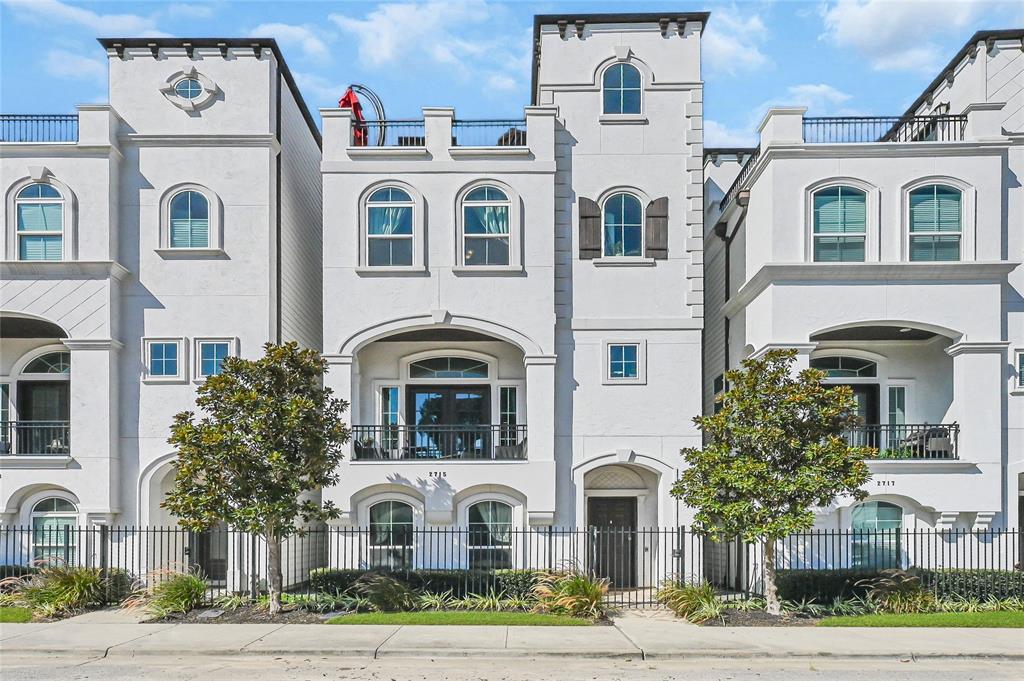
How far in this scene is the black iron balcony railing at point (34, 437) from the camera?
2161 cm

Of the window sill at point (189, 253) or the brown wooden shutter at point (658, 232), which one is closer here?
the window sill at point (189, 253)

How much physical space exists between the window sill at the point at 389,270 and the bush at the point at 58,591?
8.42 m

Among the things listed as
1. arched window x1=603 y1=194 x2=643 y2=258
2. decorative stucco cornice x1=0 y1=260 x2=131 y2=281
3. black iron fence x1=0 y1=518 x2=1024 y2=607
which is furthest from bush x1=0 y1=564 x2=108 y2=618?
arched window x1=603 y1=194 x2=643 y2=258

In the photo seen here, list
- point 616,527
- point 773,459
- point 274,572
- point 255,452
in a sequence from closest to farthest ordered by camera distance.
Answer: point 255,452, point 773,459, point 274,572, point 616,527

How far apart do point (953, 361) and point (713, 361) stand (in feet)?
20.7

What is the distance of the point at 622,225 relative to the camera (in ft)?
72.3

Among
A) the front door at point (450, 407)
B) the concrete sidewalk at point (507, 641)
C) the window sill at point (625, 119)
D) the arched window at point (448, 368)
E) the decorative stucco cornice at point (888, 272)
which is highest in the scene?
the window sill at point (625, 119)

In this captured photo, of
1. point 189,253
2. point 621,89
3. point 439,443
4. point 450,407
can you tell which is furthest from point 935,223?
point 189,253

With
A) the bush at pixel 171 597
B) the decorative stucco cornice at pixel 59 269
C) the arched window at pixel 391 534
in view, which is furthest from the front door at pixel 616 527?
the decorative stucco cornice at pixel 59 269

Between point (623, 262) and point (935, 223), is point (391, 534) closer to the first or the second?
point (623, 262)

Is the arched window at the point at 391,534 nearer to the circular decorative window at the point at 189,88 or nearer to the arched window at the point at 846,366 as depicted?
the circular decorative window at the point at 189,88

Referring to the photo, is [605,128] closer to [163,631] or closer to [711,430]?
[711,430]

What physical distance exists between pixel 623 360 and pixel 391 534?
671 cm

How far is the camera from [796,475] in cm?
1712
